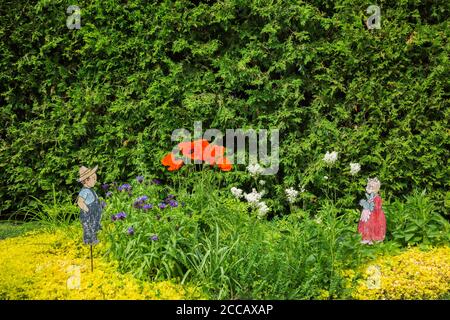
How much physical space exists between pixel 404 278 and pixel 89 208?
109 inches

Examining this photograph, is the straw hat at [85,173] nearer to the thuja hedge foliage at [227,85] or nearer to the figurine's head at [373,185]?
the thuja hedge foliage at [227,85]

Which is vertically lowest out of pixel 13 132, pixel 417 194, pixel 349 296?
pixel 349 296

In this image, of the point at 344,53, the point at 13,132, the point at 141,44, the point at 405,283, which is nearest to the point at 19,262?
the point at 13,132

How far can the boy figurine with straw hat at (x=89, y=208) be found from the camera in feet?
15.8

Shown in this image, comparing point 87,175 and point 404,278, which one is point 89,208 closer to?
point 87,175

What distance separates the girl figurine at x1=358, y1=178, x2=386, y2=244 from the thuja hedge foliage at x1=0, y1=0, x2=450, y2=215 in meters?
0.97

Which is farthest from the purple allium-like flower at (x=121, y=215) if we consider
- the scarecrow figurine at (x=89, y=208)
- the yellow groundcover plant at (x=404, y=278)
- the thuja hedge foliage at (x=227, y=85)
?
the yellow groundcover plant at (x=404, y=278)

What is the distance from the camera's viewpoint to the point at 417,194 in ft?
20.3

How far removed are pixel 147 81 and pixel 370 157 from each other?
2.65 metres

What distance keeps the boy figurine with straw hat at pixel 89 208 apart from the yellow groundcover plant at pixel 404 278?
2.18m

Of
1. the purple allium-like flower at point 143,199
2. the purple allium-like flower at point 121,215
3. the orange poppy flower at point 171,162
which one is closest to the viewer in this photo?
the purple allium-like flower at point 121,215

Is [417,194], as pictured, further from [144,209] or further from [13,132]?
[13,132]

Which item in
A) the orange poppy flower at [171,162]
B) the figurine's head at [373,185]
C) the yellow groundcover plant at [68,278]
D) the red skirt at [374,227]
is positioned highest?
the orange poppy flower at [171,162]

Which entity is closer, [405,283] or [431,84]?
[405,283]
